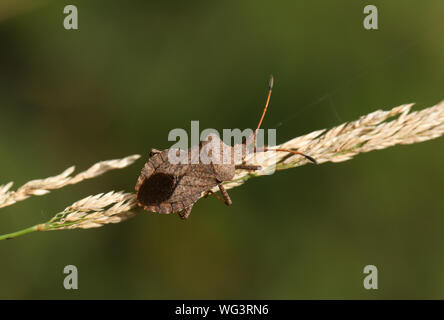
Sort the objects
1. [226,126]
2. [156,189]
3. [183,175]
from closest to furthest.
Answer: [156,189] → [183,175] → [226,126]

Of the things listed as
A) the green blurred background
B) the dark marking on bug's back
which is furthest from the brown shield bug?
the green blurred background

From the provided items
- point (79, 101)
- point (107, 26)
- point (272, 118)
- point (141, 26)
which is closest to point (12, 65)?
point (79, 101)

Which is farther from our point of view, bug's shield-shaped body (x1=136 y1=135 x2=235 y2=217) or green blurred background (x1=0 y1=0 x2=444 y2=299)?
green blurred background (x1=0 y1=0 x2=444 y2=299)

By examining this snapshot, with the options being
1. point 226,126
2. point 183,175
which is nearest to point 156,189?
point 183,175

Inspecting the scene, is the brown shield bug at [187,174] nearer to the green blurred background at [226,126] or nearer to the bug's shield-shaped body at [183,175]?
the bug's shield-shaped body at [183,175]

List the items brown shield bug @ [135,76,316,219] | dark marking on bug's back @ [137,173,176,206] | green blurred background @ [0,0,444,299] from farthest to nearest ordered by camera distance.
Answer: green blurred background @ [0,0,444,299]
brown shield bug @ [135,76,316,219]
dark marking on bug's back @ [137,173,176,206]

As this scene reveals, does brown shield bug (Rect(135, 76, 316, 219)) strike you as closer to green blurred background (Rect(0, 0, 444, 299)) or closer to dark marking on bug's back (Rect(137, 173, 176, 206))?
dark marking on bug's back (Rect(137, 173, 176, 206))

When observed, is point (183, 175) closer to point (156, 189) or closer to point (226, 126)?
point (156, 189)
